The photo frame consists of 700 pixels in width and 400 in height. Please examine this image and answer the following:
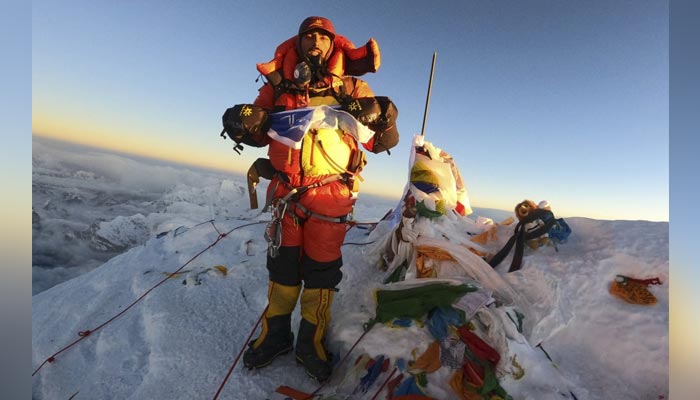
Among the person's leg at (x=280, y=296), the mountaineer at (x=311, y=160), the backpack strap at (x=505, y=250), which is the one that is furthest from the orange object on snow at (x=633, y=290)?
the person's leg at (x=280, y=296)

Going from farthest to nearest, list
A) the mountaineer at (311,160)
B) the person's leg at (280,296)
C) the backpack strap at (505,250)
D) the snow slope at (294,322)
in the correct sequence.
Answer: the backpack strap at (505,250) → the person's leg at (280,296) → the mountaineer at (311,160) → the snow slope at (294,322)

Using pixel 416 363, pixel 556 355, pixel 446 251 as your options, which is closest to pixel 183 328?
pixel 416 363

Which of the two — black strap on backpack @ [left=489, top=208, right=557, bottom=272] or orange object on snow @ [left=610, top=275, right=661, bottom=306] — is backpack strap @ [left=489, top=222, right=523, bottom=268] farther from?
orange object on snow @ [left=610, top=275, right=661, bottom=306]

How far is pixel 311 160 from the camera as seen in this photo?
2.06 meters

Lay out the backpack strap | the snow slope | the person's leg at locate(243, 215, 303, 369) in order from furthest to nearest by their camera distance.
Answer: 1. the backpack strap
2. the person's leg at locate(243, 215, 303, 369)
3. the snow slope

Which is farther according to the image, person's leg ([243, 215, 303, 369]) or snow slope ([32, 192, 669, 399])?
person's leg ([243, 215, 303, 369])

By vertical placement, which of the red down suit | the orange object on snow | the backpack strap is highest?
the red down suit

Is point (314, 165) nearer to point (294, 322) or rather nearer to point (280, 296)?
point (280, 296)

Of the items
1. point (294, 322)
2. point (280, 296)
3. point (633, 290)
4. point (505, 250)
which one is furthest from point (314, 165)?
point (633, 290)

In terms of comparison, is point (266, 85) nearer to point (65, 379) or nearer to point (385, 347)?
point (385, 347)

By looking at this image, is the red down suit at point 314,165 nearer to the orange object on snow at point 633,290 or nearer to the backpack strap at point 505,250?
the backpack strap at point 505,250

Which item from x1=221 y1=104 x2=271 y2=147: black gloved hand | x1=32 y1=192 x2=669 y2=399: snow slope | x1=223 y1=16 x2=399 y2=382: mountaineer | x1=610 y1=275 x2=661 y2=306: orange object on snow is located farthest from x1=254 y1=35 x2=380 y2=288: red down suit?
x1=610 y1=275 x2=661 y2=306: orange object on snow

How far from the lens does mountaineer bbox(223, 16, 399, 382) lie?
2.01 m

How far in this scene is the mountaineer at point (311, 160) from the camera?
79.3 inches
